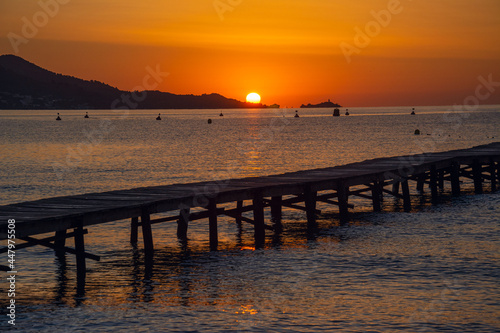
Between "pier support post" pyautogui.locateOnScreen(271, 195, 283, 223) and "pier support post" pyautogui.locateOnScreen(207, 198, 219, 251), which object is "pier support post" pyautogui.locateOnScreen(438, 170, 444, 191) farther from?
"pier support post" pyautogui.locateOnScreen(207, 198, 219, 251)

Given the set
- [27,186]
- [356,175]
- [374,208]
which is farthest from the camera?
[27,186]

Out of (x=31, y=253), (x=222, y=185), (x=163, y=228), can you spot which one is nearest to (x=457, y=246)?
(x=222, y=185)

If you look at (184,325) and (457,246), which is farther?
(457,246)

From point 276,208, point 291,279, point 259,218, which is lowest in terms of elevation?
point 291,279

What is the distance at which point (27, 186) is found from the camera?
4050 centimetres

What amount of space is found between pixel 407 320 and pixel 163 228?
1319cm

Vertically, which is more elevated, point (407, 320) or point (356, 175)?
point (356, 175)

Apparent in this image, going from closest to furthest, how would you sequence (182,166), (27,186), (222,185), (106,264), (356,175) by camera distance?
(106,264)
(222,185)
(356,175)
(27,186)
(182,166)

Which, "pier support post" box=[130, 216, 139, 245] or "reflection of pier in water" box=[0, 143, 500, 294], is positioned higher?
"reflection of pier in water" box=[0, 143, 500, 294]

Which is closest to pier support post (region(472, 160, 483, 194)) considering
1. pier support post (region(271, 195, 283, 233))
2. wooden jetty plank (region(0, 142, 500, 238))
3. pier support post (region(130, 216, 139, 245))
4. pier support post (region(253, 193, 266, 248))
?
wooden jetty plank (region(0, 142, 500, 238))

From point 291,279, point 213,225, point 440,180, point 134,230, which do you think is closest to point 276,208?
point 213,225

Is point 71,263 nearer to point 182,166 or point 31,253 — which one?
point 31,253

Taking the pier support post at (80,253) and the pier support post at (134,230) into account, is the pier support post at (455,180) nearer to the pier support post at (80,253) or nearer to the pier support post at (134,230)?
the pier support post at (134,230)

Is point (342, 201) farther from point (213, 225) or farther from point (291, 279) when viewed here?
point (291, 279)
